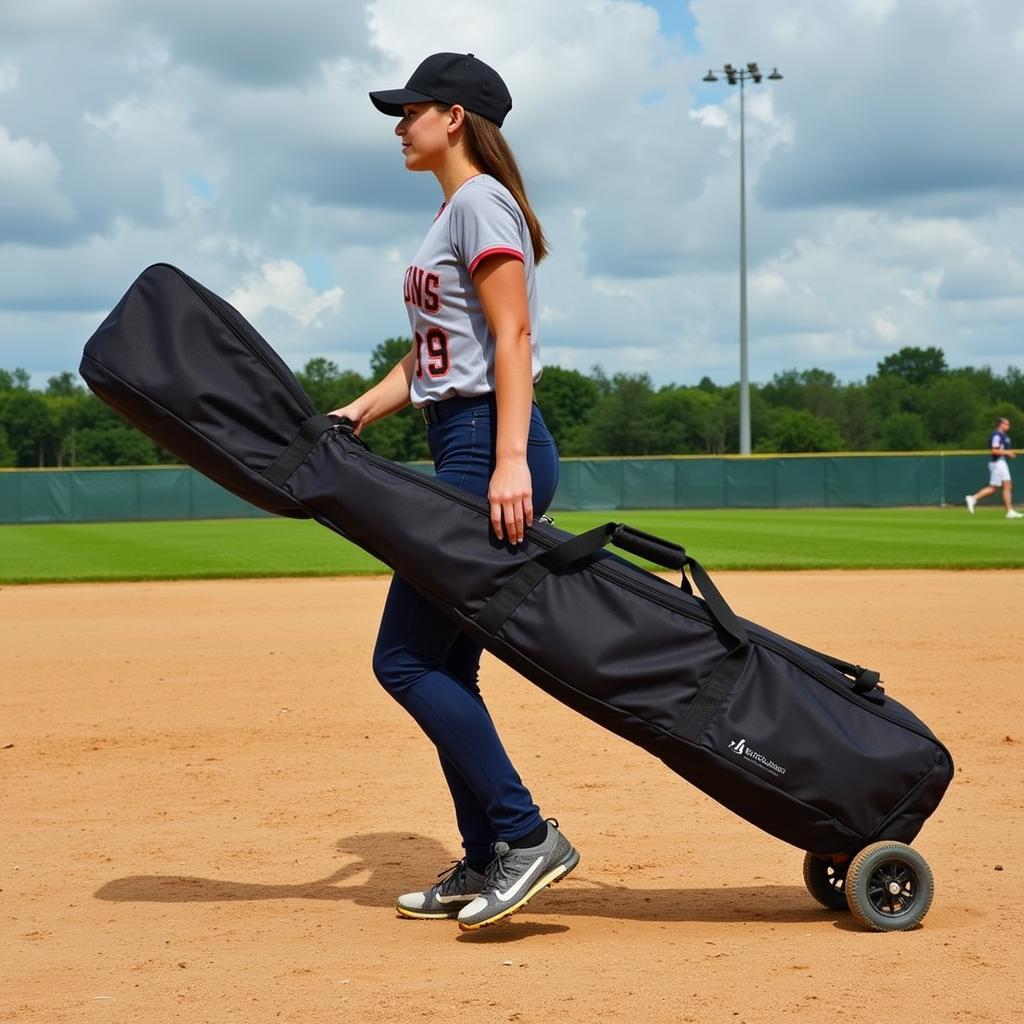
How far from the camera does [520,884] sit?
141 inches

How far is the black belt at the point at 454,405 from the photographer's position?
3598 millimetres

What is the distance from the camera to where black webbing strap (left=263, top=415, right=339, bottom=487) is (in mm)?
3539

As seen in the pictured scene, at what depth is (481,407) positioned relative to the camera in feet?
11.8

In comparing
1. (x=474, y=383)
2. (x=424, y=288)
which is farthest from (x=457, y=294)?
(x=474, y=383)

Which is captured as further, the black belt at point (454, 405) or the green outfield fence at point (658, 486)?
the green outfield fence at point (658, 486)

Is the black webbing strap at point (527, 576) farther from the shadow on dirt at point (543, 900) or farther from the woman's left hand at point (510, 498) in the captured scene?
the shadow on dirt at point (543, 900)

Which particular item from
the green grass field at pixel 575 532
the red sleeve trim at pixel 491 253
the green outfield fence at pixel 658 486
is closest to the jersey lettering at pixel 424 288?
the red sleeve trim at pixel 491 253

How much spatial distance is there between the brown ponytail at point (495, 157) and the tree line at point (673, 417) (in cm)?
8383

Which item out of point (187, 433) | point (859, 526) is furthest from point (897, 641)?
point (859, 526)

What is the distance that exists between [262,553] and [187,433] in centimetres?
1738

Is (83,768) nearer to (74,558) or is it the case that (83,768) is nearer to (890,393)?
(74,558)

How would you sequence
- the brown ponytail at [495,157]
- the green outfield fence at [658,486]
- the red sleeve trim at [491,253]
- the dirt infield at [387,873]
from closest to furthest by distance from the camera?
the dirt infield at [387,873], the red sleeve trim at [491,253], the brown ponytail at [495,157], the green outfield fence at [658,486]

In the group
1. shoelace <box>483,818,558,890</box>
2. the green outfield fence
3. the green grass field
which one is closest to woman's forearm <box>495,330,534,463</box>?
shoelace <box>483,818,558,890</box>

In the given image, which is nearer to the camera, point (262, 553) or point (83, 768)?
point (83, 768)
